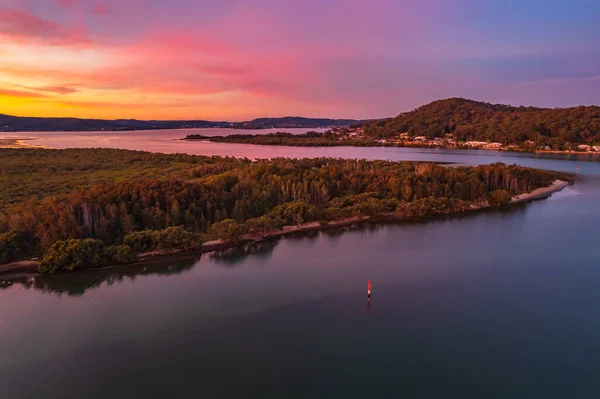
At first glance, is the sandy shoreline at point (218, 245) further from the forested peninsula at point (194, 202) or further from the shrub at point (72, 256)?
the shrub at point (72, 256)

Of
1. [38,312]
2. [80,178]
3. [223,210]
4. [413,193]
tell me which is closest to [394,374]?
[38,312]

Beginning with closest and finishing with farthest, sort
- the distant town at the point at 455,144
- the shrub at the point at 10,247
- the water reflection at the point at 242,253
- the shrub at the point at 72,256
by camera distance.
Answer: the shrub at the point at 72,256 < the shrub at the point at 10,247 < the water reflection at the point at 242,253 < the distant town at the point at 455,144

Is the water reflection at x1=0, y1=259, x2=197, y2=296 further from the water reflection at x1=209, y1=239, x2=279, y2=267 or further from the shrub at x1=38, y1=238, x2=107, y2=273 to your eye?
the water reflection at x1=209, y1=239, x2=279, y2=267

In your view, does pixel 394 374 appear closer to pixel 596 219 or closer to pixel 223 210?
pixel 223 210

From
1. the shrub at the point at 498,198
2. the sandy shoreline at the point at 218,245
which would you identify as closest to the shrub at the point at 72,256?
the sandy shoreline at the point at 218,245

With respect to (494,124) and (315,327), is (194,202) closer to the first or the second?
(315,327)

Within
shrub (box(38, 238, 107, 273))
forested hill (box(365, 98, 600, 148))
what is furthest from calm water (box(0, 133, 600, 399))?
forested hill (box(365, 98, 600, 148))
